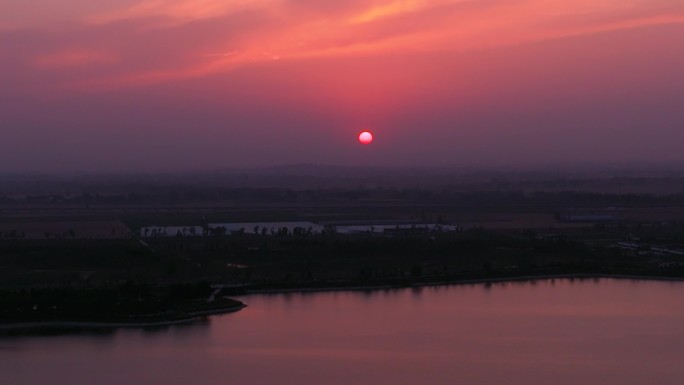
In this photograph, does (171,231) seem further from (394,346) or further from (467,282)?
(394,346)

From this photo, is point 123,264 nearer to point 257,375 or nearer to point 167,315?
point 167,315

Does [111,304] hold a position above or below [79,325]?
above

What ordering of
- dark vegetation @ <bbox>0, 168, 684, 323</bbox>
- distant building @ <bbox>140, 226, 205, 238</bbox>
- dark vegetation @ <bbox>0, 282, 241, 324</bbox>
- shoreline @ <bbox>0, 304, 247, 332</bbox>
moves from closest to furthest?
shoreline @ <bbox>0, 304, 247, 332</bbox> → dark vegetation @ <bbox>0, 282, 241, 324</bbox> → dark vegetation @ <bbox>0, 168, 684, 323</bbox> → distant building @ <bbox>140, 226, 205, 238</bbox>

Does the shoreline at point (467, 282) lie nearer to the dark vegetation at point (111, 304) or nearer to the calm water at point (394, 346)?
the calm water at point (394, 346)

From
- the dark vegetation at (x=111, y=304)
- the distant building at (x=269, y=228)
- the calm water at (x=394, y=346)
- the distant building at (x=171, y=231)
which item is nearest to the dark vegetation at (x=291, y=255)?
the dark vegetation at (x=111, y=304)

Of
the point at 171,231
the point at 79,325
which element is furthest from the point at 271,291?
the point at 171,231

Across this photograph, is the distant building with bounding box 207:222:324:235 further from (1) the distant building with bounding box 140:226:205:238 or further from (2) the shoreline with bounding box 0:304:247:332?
(2) the shoreline with bounding box 0:304:247:332

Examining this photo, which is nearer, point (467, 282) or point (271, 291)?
point (271, 291)

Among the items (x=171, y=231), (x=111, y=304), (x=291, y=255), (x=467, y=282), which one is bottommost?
(x=111, y=304)

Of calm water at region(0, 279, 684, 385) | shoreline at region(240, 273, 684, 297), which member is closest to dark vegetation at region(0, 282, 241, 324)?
calm water at region(0, 279, 684, 385)
